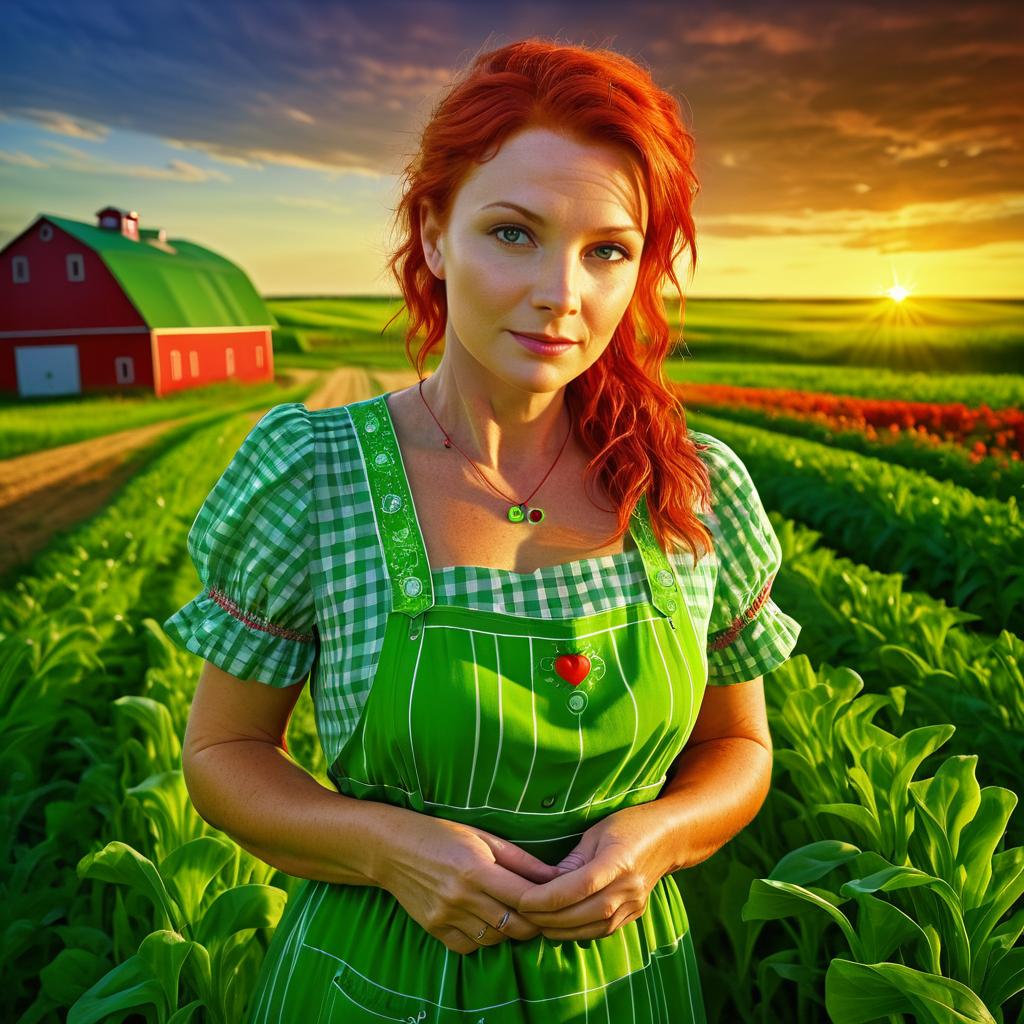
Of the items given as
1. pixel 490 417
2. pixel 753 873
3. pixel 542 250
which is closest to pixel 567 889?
pixel 490 417

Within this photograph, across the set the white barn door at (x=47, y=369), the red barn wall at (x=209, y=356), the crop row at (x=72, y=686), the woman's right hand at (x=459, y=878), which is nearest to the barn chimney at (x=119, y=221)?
the red barn wall at (x=209, y=356)

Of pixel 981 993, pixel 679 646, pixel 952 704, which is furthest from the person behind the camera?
pixel 952 704

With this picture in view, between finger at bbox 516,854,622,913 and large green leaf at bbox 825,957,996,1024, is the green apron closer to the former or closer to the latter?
finger at bbox 516,854,622,913

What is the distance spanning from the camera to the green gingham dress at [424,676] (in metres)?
0.98

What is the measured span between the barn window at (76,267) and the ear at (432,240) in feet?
11.5

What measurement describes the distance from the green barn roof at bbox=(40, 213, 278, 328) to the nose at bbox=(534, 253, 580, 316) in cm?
355

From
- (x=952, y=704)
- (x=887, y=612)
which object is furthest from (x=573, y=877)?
(x=887, y=612)

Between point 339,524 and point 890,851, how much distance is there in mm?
964

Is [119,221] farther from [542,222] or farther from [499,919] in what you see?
[499,919]

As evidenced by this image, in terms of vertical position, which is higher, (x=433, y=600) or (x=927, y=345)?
(x=927, y=345)

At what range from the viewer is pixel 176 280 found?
427cm

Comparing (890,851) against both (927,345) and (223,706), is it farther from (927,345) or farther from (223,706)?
(927,345)

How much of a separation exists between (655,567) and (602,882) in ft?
1.10

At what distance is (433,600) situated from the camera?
0.99 m
